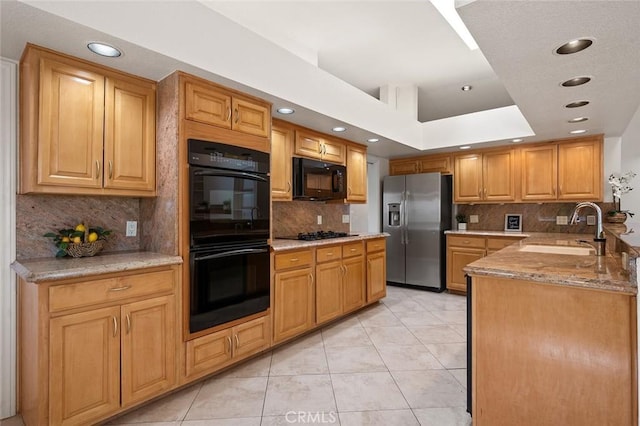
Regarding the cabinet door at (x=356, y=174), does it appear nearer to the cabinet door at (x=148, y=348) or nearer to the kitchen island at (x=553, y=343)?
the kitchen island at (x=553, y=343)

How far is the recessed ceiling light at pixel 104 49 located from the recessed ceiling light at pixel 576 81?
2.81 m

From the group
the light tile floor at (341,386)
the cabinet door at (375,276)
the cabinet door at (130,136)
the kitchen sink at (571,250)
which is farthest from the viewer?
the cabinet door at (375,276)

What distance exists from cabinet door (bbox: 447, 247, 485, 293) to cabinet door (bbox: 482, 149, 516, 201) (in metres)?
0.82

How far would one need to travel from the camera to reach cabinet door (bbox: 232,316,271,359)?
2.50 meters

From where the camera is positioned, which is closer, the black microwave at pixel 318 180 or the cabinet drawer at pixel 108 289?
the cabinet drawer at pixel 108 289

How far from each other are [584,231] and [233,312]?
182 inches

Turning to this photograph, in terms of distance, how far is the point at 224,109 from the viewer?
2.44 m

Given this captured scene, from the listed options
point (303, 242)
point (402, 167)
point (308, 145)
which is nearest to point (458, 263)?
point (402, 167)

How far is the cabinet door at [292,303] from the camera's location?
9.30 ft

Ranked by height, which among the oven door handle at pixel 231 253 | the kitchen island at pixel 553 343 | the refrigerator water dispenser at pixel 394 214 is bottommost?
the kitchen island at pixel 553 343

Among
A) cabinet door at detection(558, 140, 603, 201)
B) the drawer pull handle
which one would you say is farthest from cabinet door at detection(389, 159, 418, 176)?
the drawer pull handle

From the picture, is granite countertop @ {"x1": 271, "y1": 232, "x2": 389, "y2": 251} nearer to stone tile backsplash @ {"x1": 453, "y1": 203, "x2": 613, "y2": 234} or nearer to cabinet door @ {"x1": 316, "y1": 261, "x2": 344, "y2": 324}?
cabinet door @ {"x1": 316, "y1": 261, "x2": 344, "y2": 324}

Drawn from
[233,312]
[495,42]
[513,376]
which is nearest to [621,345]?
[513,376]

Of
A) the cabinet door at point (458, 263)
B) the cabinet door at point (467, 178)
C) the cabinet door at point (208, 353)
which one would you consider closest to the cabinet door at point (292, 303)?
the cabinet door at point (208, 353)
